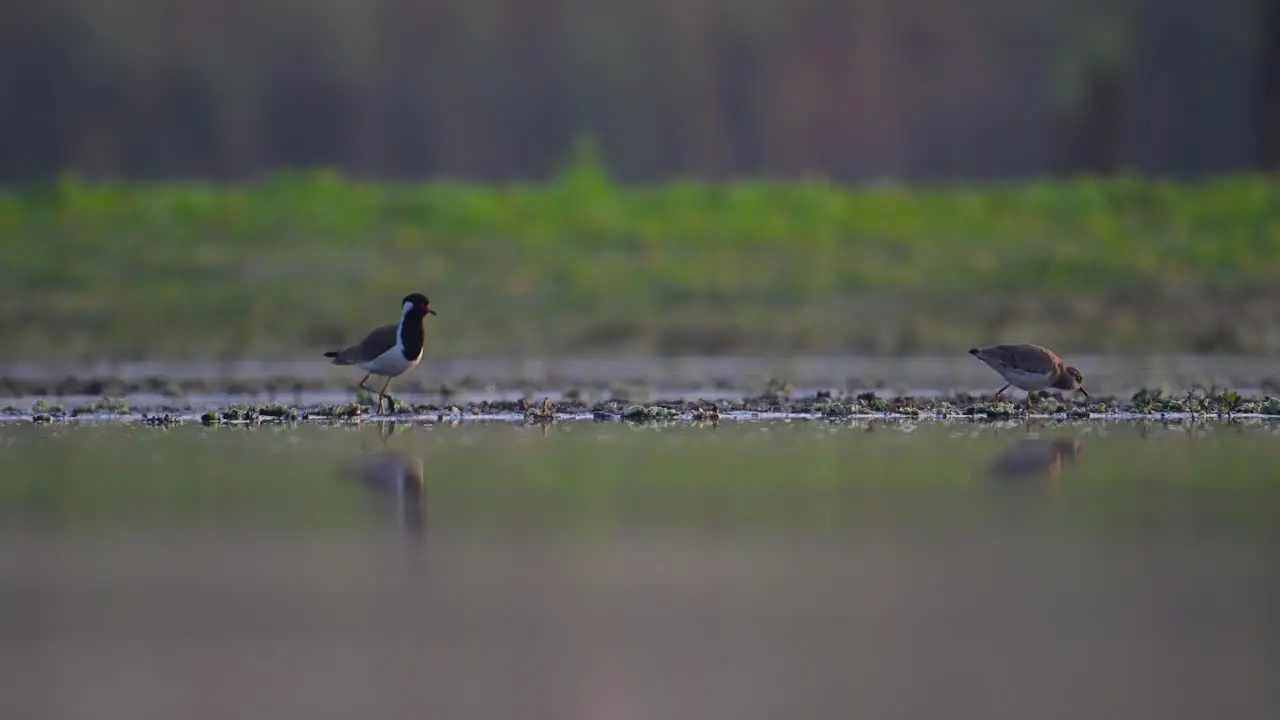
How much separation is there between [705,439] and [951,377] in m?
6.46

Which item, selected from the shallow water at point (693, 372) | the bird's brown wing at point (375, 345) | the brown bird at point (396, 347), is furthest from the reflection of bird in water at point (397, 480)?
the shallow water at point (693, 372)

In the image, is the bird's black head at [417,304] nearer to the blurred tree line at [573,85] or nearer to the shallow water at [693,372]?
the shallow water at [693,372]

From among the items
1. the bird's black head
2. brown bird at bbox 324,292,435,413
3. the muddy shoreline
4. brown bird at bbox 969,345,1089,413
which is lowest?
the muddy shoreline

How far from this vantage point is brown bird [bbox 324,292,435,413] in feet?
50.4

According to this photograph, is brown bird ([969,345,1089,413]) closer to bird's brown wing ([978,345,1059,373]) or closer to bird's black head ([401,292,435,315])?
bird's brown wing ([978,345,1059,373])

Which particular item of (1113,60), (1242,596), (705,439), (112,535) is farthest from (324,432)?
(1113,60)

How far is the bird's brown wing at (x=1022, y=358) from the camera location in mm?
14875

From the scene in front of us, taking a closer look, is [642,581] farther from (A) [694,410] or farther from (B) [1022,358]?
(B) [1022,358]

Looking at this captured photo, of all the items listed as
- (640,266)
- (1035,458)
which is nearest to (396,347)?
(1035,458)

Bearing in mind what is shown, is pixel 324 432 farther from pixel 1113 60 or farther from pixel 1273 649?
pixel 1113 60

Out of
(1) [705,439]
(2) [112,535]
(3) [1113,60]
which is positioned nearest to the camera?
(2) [112,535]

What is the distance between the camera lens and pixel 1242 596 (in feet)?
24.9

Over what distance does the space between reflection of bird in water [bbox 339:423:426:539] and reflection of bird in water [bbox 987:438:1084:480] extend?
3.11 meters

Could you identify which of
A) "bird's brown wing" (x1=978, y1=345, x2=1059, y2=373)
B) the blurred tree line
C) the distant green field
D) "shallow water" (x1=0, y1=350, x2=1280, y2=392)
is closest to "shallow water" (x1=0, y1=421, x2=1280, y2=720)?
"bird's brown wing" (x1=978, y1=345, x2=1059, y2=373)
